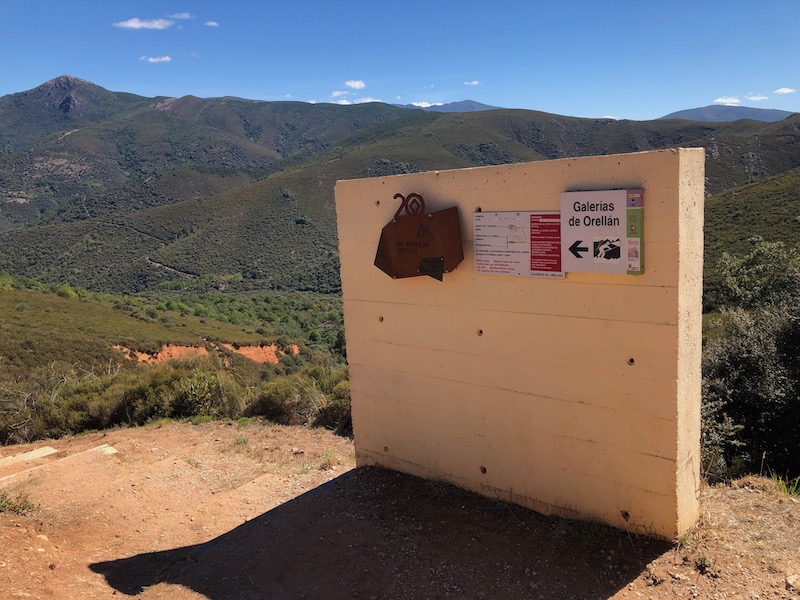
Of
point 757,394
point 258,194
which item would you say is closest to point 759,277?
point 757,394

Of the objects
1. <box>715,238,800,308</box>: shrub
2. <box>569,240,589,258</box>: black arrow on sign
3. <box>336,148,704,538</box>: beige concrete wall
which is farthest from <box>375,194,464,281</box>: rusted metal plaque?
<box>715,238,800,308</box>: shrub

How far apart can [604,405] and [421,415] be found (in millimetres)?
1523

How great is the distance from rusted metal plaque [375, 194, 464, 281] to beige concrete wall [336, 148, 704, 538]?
86 millimetres

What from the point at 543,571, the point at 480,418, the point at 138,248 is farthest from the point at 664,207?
the point at 138,248

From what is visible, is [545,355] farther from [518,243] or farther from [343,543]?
[343,543]

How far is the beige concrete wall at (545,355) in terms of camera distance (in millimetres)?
3275

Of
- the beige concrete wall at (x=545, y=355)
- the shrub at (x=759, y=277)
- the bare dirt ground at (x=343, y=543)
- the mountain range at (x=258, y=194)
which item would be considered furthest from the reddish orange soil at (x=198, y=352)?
the mountain range at (x=258, y=194)

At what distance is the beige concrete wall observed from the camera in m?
3.28

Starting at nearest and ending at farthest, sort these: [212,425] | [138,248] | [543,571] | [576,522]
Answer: [543,571] → [576,522] → [212,425] → [138,248]

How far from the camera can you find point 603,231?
11.1 feet

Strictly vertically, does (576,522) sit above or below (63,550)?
above

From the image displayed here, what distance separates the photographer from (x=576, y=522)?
3.71 m

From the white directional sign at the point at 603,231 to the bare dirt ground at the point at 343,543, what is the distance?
161 centimetres

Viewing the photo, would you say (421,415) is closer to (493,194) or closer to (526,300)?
(526,300)
